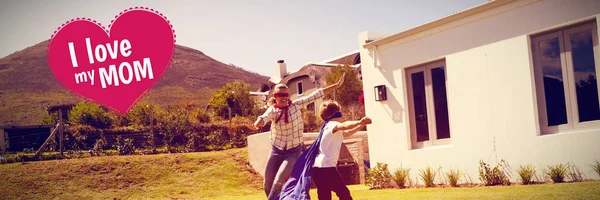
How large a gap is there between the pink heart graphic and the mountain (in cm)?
1097

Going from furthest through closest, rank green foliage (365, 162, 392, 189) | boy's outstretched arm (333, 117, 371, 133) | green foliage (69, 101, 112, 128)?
green foliage (69, 101, 112, 128), green foliage (365, 162, 392, 189), boy's outstretched arm (333, 117, 371, 133)

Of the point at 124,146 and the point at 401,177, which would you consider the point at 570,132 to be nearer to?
the point at 401,177

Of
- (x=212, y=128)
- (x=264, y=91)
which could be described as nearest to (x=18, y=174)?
(x=212, y=128)

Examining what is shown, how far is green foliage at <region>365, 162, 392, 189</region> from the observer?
11.6 m

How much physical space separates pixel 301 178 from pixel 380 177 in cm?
593

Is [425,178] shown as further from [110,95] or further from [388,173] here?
[110,95]

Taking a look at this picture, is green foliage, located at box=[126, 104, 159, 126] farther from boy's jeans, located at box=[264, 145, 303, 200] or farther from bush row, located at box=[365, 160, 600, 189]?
A: boy's jeans, located at box=[264, 145, 303, 200]

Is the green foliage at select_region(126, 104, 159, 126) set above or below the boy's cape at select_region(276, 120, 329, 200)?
above

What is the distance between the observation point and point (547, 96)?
8.88 metres

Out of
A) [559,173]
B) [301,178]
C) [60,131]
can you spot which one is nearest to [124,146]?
[60,131]

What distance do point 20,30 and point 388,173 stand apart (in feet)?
27.4

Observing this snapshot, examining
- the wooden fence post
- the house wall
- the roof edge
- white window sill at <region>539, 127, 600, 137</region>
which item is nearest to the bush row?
white window sill at <region>539, 127, 600, 137</region>

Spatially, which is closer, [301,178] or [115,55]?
[301,178]

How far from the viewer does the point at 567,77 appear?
8570 mm
